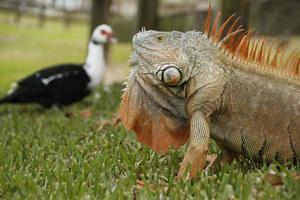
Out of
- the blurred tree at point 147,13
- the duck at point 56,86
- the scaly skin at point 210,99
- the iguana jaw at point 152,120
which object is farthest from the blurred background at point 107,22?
the duck at point 56,86

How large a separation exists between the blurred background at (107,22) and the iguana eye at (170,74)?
3.05ft

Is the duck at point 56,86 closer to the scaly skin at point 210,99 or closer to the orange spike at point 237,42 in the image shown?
the scaly skin at point 210,99

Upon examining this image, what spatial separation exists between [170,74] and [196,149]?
0.48 m

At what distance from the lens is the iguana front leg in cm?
345

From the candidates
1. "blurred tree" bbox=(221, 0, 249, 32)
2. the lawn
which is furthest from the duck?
"blurred tree" bbox=(221, 0, 249, 32)

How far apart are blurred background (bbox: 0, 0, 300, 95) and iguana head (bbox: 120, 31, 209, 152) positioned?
89cm

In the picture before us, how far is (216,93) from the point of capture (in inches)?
142

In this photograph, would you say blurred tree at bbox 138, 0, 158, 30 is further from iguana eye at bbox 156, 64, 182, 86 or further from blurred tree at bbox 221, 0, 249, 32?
iguana eye at bbox 156, 64, 182, 86

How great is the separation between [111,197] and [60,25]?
37057mm

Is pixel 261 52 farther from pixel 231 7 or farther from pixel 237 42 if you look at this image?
pixel 231 7

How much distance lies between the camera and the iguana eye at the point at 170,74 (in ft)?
11.7

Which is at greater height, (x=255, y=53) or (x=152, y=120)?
(x=255, y=53)

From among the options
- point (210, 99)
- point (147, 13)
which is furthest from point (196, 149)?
point (147, 13)

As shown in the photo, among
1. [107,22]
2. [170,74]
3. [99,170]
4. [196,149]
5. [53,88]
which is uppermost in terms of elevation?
[170,74]
